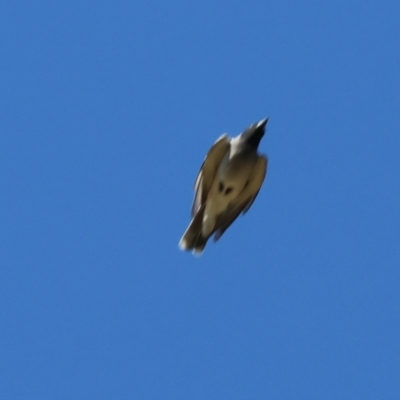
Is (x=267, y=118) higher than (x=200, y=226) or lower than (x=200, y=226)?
higher

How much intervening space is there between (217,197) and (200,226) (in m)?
0.40

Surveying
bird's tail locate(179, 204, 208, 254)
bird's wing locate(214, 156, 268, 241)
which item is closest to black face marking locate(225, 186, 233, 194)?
bird's wing locate(214, 156, 268, 241)

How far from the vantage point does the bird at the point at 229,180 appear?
41.3 feet

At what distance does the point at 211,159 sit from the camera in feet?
41.4

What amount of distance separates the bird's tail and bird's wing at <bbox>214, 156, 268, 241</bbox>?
0.23m

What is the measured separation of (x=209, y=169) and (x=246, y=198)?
49 cm

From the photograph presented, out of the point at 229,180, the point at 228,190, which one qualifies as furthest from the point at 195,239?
the point at 229,180

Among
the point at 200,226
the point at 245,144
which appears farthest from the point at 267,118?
the point at 200,226

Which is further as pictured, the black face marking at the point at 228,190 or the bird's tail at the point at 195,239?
the bird's tail at the point at 195,239

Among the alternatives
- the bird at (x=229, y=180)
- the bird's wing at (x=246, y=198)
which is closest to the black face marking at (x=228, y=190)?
the bird at (x=229, y=180)

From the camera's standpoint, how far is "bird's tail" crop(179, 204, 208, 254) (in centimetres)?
1282

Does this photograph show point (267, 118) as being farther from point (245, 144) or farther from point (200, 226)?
point (200, 226)

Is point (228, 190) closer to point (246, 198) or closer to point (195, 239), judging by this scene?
point (246, 198)

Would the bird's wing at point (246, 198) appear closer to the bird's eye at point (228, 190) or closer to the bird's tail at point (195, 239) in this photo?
the bird's eye at point (228, 190)
